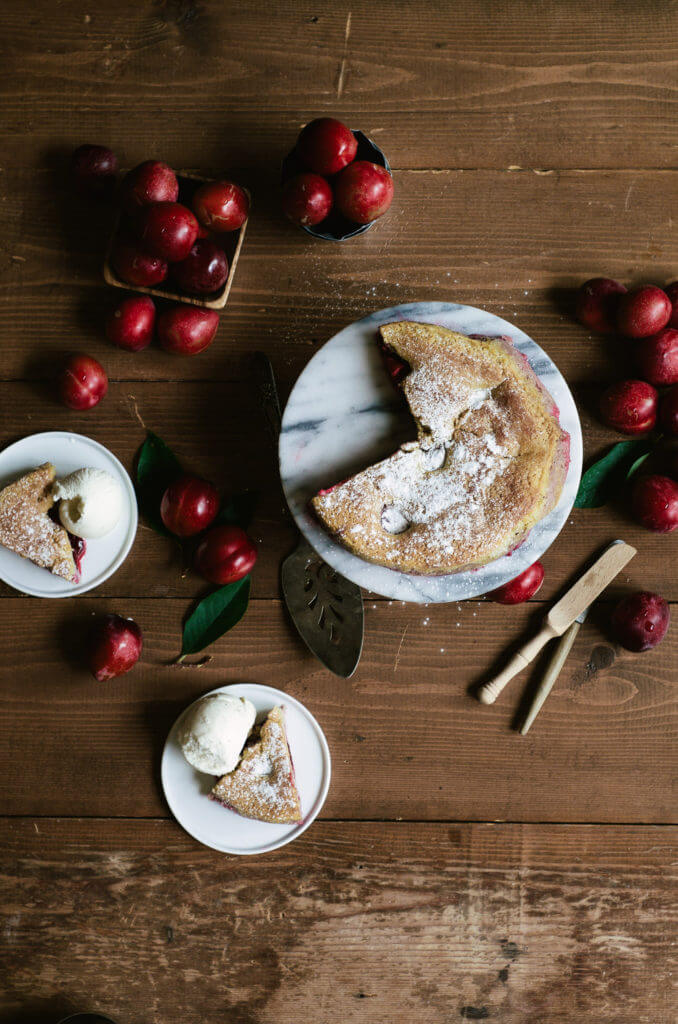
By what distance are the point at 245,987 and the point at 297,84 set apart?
5.10 ft

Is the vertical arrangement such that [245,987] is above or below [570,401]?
below

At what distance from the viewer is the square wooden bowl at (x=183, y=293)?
124 centimetres

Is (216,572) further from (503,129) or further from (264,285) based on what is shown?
(503,129)

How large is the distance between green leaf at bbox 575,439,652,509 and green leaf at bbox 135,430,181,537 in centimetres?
69

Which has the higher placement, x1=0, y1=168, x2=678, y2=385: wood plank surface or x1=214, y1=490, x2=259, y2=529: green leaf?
x1=0, y1=168, x2=678, y2=385: wood plank surface

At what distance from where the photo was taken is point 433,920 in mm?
1305

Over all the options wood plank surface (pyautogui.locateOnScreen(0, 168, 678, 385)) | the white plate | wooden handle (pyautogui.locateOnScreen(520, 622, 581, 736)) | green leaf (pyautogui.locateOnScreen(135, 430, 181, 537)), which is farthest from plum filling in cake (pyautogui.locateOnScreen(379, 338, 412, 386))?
wooden handle (pyautogui.locateOnScreen(520, 622, 581, 736))

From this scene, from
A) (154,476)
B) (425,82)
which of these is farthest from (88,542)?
(425,82)

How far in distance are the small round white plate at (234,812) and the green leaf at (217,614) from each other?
94 mm

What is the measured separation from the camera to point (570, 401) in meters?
1.14

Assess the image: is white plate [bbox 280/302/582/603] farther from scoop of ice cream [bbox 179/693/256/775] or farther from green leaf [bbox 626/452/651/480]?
scoop of ice cream [bbox 179/693/256/775]

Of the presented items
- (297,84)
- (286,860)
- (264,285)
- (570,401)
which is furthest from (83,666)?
(297,84)

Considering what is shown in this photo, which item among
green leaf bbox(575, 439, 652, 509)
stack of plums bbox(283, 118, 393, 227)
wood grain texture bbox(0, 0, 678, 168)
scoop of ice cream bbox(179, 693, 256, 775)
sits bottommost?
scoop of ice cream bbox(179, 693, 256, 775)

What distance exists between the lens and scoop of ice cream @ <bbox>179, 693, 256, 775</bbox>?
3.97 feet
